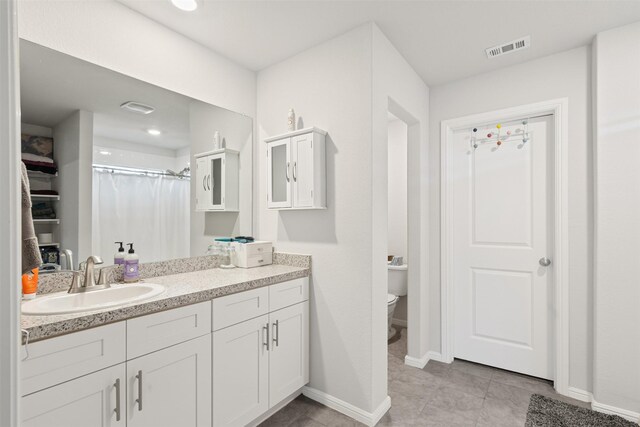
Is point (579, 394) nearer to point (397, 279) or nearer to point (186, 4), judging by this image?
point (397, 279)

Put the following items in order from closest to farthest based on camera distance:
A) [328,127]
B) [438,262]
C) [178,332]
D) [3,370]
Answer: [3,370] → [178,332] → [328,127] → [438,262]

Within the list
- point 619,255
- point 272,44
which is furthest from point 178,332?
point 619,255

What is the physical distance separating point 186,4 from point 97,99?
0.75 metres

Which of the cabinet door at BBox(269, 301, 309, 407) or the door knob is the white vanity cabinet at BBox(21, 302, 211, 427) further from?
the door knob

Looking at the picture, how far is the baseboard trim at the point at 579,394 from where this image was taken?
85.7 inches

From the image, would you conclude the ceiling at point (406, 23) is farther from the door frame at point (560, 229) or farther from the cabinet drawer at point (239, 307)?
the cabinet drawer at point (239, 307)

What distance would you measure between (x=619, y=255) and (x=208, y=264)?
2747 millimetres

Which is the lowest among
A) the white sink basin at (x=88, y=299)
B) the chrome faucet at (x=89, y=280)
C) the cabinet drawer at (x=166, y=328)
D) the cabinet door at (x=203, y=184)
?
the cabinet drawer at (x=166, y=328)

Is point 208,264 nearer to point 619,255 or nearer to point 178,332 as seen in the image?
point 178,332

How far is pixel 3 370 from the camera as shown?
47cm

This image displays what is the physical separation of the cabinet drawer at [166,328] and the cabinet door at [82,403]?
4.0 inches

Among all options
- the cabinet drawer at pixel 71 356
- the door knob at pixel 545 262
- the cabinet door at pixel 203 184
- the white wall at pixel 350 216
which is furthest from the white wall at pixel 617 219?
the cabinet drawer at pixel 71 356

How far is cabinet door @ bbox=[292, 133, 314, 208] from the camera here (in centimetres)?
211

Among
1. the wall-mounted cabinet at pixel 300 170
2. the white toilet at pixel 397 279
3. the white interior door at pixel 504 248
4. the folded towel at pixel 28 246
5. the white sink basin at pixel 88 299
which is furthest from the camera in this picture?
the white toilet at pixel 397 279
